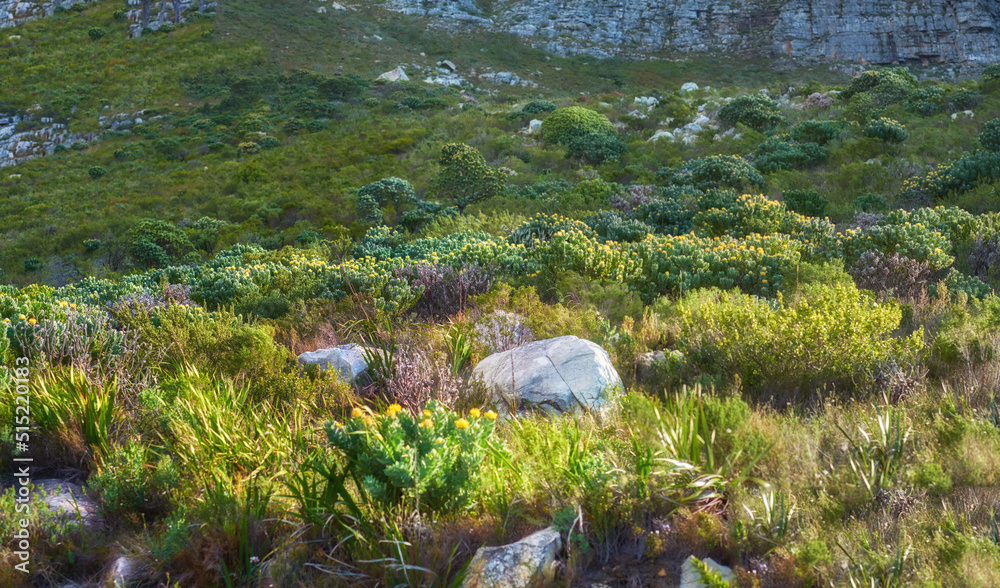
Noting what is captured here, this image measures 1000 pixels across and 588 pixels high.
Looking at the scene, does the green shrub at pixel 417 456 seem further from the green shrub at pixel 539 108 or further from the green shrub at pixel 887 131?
the green shrub at pixel 539 108

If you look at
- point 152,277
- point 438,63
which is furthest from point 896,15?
point 152,277

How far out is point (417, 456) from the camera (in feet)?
8.34

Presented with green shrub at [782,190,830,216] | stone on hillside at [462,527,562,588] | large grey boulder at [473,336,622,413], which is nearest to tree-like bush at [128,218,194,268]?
large grey boulder at [473,336,622,413]

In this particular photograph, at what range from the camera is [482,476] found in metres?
2.71

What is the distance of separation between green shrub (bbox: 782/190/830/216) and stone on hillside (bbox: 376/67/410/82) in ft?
92.2

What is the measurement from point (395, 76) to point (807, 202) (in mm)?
29279

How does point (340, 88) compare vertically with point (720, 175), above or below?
above

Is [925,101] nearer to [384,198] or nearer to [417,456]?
[384,198]

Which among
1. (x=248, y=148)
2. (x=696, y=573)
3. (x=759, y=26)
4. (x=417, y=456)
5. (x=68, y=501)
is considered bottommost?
(x=248, y=148)

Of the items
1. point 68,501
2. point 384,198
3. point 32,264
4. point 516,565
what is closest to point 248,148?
point 32,264

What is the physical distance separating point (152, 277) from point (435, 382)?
705 cm

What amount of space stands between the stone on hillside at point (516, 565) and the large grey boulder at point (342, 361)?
96.6 inches

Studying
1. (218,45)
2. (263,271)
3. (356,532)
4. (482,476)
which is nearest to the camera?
(356,532)

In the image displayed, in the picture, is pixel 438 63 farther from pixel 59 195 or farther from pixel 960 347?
pixel 960 347
